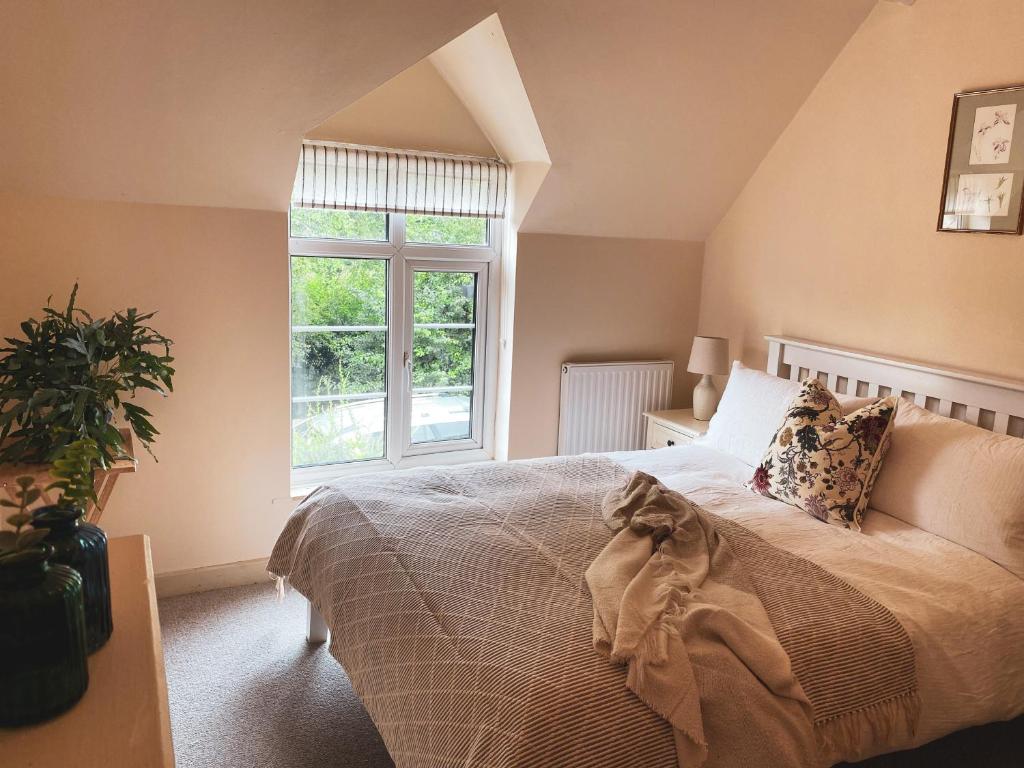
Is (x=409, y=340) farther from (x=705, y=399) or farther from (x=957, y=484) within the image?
(x=957, y=484)

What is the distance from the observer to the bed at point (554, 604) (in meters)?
1.57

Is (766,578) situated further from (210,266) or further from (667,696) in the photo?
(210,266)

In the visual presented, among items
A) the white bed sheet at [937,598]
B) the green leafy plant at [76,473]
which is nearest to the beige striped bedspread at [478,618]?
the white bed sheet at [937,598]

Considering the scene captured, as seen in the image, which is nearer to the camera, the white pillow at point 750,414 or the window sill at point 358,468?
the white pillow at point 750,414

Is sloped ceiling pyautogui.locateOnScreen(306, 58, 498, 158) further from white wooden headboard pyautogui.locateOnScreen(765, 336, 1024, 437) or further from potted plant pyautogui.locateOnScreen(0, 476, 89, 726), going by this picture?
potted plant pyautogui.locateOnScreen(0, 476, 89, 726)

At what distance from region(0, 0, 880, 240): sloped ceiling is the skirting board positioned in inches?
59.7

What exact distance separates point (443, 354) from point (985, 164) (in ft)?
7.95

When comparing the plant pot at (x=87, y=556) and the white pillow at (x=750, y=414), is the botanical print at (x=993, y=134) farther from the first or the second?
the plant pot at (x=87, y=556)

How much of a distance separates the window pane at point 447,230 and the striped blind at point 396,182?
13 cm

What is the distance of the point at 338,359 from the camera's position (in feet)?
11.9

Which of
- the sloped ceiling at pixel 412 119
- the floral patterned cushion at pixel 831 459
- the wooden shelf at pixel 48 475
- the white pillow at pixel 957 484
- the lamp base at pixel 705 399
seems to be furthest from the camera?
the lamp base at pixel 705 399

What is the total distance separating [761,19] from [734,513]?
6.15ft

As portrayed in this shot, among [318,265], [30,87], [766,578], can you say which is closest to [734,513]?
[766,578]

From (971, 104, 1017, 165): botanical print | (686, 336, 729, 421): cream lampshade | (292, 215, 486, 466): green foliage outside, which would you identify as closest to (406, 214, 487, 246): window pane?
(292, 215, 486, 466): green foliage outside
